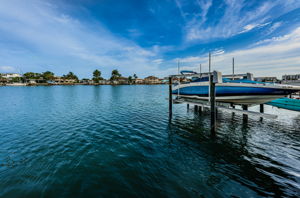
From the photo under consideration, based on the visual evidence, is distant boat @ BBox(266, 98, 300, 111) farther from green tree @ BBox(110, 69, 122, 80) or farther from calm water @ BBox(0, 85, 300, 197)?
green tree @ BBox(110, 69, 122, 80)

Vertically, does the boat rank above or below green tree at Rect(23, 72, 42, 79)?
below

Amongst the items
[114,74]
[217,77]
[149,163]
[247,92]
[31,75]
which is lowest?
[149,163]

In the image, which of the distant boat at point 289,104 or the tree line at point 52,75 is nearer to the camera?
the distant boat at point 289,104

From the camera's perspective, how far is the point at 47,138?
866cm

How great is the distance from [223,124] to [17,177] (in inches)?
569

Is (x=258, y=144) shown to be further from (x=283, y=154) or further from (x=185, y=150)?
(x=185, y=150)

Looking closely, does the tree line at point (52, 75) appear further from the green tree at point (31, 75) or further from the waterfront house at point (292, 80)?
the waterfront house at point (292, 80)

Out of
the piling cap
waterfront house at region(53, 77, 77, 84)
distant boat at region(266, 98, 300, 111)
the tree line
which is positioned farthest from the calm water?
waterfront house at region(53, 77, 77, 84)

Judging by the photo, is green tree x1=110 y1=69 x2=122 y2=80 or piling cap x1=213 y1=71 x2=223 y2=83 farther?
green tree x1=110 y1=69 x2=122 y2=80

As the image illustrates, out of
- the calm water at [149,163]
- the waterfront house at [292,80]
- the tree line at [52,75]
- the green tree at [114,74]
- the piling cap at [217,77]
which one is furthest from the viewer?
the green tree at [114,74]

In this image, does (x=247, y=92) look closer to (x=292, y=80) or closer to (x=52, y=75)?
(x=292, y=80)

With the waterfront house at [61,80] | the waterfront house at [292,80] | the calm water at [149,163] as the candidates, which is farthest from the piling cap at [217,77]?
the waterfront house at [61,80]

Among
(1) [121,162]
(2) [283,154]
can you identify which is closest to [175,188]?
(1) [121,162]

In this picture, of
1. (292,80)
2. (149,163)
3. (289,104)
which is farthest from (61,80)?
(292,80)
